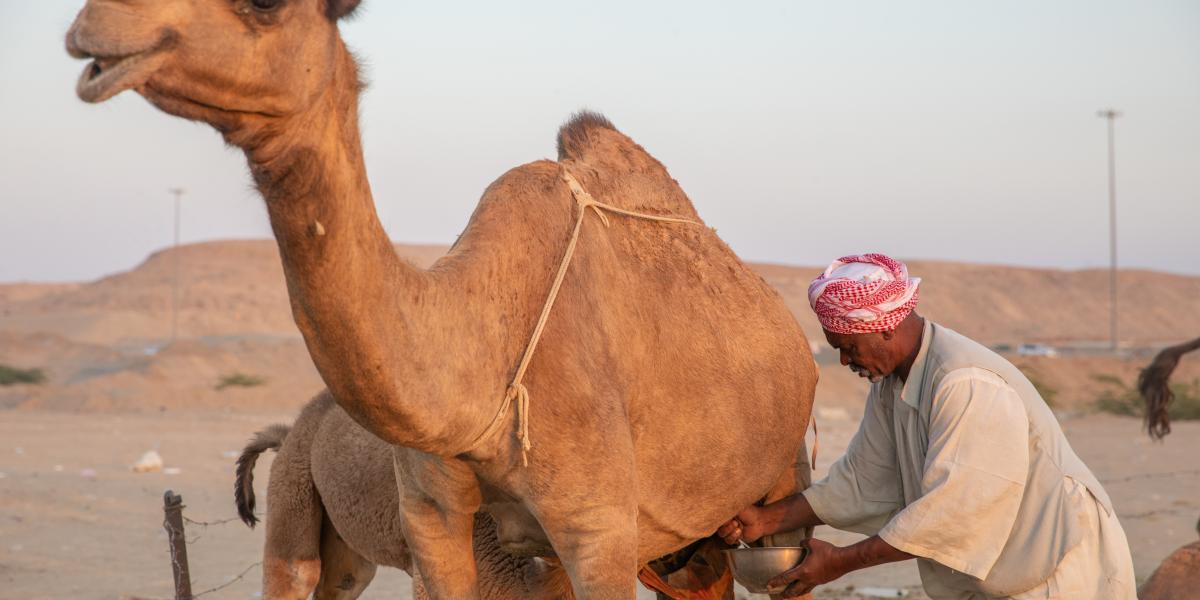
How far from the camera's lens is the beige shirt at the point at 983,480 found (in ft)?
13.0

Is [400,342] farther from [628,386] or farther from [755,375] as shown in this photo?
[755,375]

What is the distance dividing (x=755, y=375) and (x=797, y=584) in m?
0.80

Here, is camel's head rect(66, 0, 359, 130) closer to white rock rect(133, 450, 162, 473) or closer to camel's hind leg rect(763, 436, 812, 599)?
camel's hind leg rect(763, 436, 812, 599)

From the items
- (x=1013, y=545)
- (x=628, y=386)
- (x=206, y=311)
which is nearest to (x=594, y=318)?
(x=628, y=386)

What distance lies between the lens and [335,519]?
5.53 m

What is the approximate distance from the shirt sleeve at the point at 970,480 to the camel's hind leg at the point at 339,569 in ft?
9.76

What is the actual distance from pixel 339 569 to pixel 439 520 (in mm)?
2400

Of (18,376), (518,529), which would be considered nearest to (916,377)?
(518,529)

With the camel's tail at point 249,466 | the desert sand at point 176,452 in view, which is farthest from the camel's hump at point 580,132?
the camel's tail at point 249,466

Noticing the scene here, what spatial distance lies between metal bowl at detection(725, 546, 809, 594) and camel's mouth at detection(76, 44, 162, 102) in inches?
123

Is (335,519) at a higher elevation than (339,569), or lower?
higher

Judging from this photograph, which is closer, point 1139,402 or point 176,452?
point 176,452

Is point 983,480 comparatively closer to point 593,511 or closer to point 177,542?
point 593,511

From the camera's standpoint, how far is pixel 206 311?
64188mm
